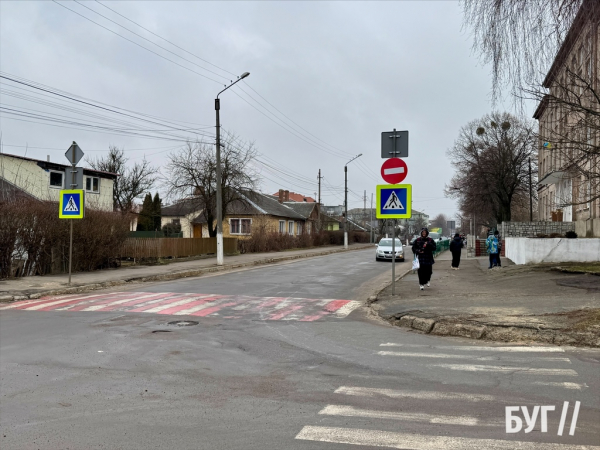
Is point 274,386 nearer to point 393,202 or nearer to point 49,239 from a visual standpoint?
point 393,202

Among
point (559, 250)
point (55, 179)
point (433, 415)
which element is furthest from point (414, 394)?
point (55, 179)

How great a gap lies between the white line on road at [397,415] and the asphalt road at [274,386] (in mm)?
18

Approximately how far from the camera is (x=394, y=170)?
12.1 metres

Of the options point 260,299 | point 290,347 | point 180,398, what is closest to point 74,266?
point 260,299

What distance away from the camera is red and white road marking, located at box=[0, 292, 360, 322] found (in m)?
10.9

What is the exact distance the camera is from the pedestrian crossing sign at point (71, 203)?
15.6 m

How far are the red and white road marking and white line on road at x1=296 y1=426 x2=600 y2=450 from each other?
5.89 metres

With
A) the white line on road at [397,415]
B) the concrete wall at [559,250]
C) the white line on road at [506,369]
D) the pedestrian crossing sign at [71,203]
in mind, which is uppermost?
the pedestrian crossing sign at [71,203]

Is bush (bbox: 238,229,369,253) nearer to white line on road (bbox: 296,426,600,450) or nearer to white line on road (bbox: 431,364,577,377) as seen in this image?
white line on road (bbox: 431,364,577,377)

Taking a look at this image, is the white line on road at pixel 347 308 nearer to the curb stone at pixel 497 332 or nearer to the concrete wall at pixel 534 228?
the curb stone at pixel 497 332

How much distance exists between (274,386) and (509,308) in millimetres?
6051

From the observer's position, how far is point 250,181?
3809 centimetres

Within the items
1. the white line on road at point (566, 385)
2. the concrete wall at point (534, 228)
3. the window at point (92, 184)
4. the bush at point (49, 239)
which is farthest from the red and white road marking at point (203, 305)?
the window at point (92, 184)

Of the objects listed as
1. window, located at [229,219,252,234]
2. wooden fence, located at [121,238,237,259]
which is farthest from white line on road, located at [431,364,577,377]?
window, located at [229,219,252,234]
